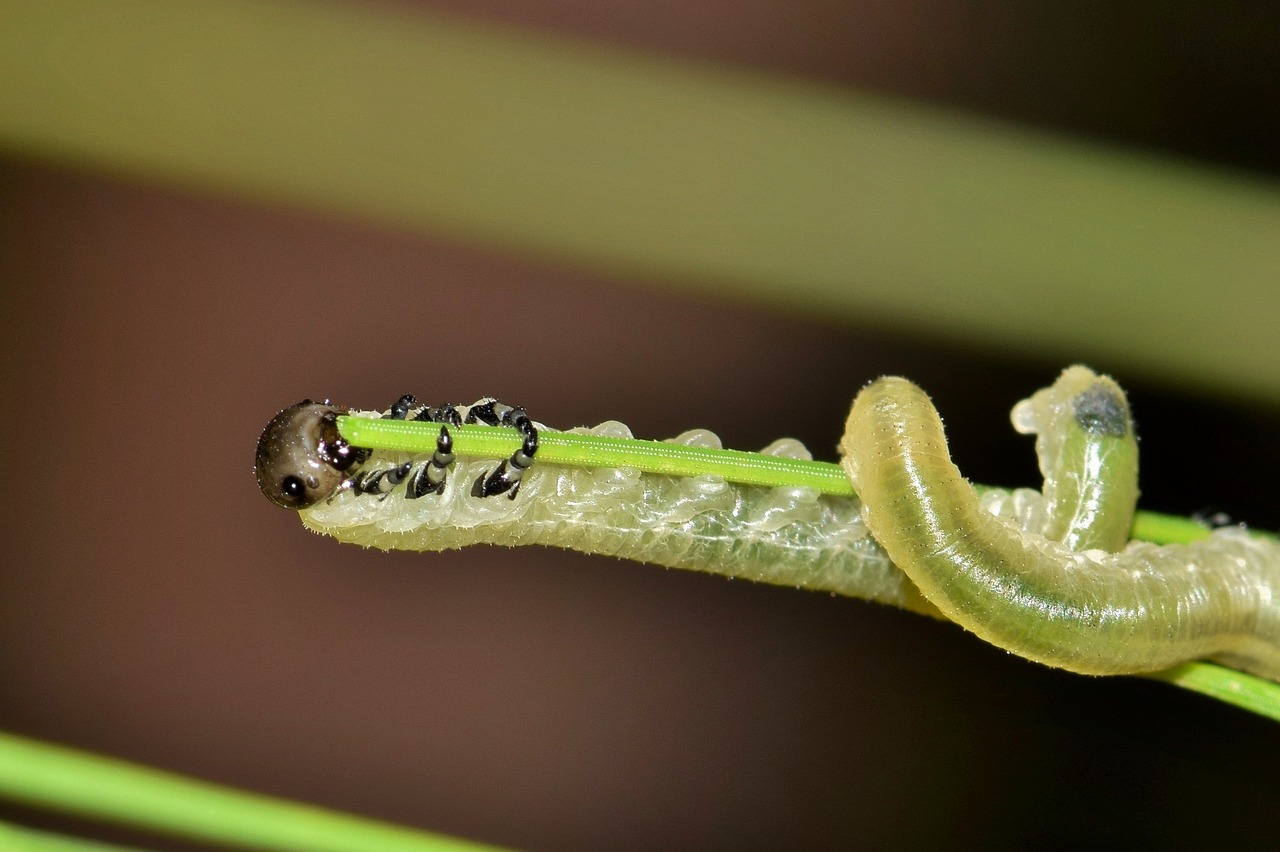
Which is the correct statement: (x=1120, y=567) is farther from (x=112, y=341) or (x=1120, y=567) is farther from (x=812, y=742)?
(x=112, y=341)

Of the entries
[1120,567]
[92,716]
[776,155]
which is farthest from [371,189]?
[1120,567]

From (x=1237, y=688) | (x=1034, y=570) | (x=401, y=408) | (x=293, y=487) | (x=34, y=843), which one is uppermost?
(x=401, y=408)

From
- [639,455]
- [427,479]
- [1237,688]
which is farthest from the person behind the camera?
[427,479]

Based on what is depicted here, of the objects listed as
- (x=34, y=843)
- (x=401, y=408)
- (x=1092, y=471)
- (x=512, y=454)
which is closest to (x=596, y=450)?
(x=512, y=454)

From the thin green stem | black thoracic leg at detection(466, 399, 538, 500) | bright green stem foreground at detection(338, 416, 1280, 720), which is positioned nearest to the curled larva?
bright green stem foreground at detection(338, 416, 1280, 720)

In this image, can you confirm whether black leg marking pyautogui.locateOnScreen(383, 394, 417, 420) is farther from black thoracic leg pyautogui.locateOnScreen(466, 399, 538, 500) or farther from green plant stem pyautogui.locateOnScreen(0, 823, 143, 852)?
green plant stem pyautogui.locateOnScreen(0, 823, 143, 852)

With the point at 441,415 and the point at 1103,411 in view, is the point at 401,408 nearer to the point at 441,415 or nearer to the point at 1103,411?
the point at 441,415
